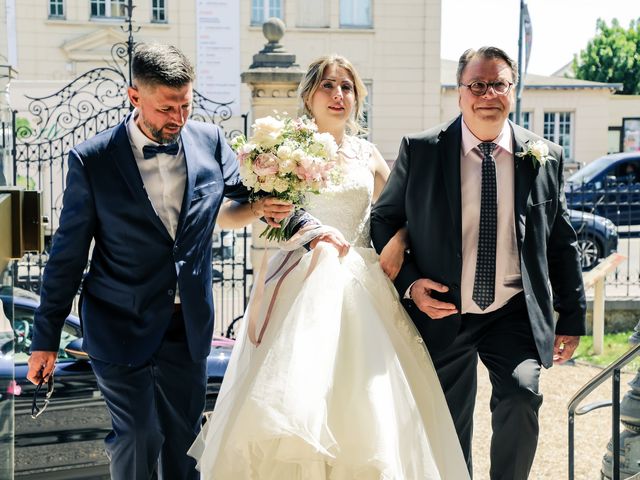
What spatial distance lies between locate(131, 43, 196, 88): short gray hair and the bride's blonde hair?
1.10 metres

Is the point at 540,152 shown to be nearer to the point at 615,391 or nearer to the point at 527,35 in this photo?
the point at 615,391

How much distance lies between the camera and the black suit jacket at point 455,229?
4086 mm

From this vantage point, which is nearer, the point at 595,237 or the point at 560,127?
the point at 595,237

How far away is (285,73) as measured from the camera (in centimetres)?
1025

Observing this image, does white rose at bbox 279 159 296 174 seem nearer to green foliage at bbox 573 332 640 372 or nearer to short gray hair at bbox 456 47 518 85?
short gray hair at bbox 456 47 518 85

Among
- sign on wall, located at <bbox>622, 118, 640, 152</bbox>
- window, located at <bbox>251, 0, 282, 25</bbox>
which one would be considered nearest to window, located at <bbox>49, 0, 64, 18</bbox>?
window, located at <bbox>251, 0, 282, 25</bbox>

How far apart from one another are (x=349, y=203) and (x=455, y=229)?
75 cm

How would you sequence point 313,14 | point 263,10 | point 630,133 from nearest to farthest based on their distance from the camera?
1. point 263,10
2. point 313,14
3. point 630,133

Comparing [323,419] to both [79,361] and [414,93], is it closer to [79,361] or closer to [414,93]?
[79,361]

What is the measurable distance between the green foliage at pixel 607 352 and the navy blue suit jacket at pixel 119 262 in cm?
727

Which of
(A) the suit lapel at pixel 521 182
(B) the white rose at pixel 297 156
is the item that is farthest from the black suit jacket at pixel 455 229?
(B) the white rose at pixel 297 156

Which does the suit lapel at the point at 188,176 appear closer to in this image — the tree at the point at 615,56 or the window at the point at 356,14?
the window at the point at 356,14

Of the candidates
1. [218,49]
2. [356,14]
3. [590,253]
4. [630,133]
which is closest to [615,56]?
[630,133]

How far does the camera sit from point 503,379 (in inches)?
158
